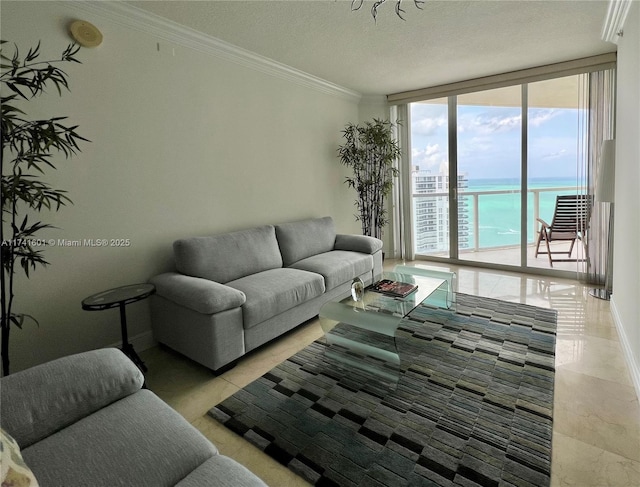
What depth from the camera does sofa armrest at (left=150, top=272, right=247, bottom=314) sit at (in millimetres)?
2301

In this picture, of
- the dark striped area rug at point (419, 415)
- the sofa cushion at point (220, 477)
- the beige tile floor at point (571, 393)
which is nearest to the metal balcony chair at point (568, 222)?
the beige tile floor at point (571, 393)

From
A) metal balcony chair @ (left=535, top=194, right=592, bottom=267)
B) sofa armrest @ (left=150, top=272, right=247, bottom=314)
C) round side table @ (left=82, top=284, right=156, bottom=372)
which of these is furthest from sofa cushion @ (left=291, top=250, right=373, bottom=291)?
metal balcony chair @ (left=535, top=194, right=592, bottom=267)

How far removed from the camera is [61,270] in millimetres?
2369

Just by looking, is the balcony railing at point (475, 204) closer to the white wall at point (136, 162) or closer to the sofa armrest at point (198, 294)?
the white wall at point (136, 162)

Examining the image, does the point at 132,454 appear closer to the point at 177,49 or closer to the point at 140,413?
the point at 140,413

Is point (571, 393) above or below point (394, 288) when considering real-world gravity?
below

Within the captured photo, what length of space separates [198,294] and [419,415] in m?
1.56

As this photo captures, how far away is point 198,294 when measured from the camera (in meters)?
2.35

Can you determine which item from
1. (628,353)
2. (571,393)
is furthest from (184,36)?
(628,353)

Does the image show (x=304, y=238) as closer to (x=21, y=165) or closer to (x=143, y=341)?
(x=143, y=341)

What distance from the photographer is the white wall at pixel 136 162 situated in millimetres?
2299

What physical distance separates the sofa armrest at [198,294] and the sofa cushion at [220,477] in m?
1.30

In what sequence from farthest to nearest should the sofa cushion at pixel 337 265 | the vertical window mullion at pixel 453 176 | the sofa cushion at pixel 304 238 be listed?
the vertical window mullion at pixel 453 176 < the sofa cushion at pixel 304 238 < the sofa cushion at pixel 337 265

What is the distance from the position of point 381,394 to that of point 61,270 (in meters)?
2.27
